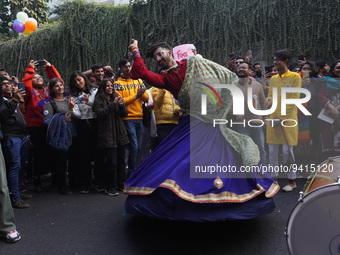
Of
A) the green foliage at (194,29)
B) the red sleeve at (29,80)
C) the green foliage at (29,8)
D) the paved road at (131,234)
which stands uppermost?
the green foliage at (29,8)

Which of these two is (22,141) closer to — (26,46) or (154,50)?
Answer: (154,50)

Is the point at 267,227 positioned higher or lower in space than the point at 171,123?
lower

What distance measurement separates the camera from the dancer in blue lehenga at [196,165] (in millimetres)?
3000

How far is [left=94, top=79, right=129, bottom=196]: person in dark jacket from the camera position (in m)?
4.75

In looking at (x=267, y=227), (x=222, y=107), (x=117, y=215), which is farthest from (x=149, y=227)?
(x=222, y=107)

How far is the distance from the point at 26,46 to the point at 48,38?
3.24ft

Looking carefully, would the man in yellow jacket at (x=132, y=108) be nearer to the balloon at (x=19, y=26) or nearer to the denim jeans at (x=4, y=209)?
the denim jeans at (x=4, y=209)

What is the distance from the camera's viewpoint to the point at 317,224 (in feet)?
7.05

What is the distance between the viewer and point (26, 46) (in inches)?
405

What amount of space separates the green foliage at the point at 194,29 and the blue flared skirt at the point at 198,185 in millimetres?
4710

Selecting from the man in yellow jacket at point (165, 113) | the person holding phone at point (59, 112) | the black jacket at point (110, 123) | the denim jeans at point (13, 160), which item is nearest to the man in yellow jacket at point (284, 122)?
the man in yellow jacket at point (165, 113)

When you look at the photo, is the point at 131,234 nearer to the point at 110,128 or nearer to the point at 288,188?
the point at 110,128

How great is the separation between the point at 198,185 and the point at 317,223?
115 cm

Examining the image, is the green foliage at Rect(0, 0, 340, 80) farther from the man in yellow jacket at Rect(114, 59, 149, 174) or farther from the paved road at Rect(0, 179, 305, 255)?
the paved road at Rect(0, 179, 305, 255)
